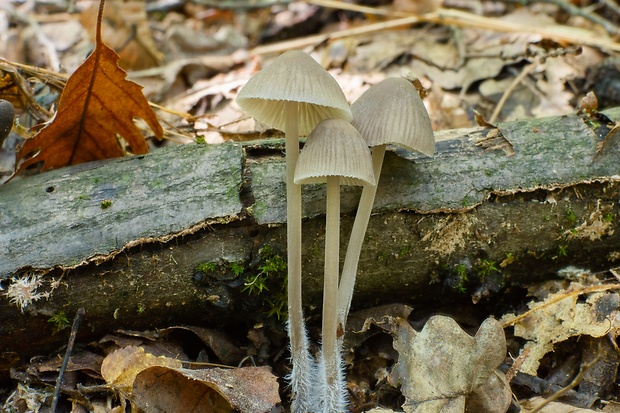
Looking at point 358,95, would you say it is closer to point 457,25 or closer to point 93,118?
point 457,25

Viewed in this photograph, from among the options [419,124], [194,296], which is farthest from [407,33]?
[194,296]

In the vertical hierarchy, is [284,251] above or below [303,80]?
below

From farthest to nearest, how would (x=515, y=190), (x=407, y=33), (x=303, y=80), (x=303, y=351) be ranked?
1. (x=407, y=33)
2. (x=515, y=190)
3. (x=303, y=351)
4. (x=303, y=80)

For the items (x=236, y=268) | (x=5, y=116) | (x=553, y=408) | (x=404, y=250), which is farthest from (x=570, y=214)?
(x=5, y=116)

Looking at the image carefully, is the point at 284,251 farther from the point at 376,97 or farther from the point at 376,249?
the point at 376,97

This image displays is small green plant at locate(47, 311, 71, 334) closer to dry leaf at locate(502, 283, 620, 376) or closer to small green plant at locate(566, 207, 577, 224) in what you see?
dry leaf at locate(502, 283, 620, 376)

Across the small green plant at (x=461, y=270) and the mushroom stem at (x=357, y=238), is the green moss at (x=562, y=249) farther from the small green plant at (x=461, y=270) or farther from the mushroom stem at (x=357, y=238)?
the mushroom stem at (x=357, y=238)
